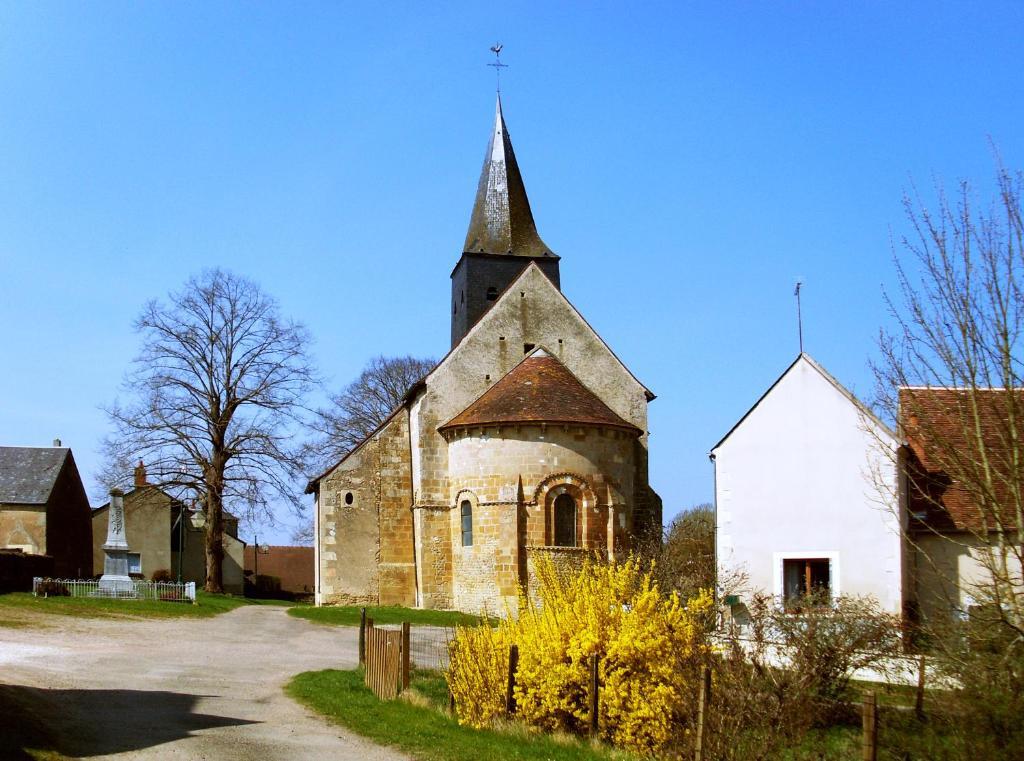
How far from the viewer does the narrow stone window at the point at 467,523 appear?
29.8 meters

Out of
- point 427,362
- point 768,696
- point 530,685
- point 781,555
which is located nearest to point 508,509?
point 781,555

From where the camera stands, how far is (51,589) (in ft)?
94.5

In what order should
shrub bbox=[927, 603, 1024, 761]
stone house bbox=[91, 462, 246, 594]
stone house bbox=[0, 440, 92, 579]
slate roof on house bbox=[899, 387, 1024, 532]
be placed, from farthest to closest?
1. stone house bbox=[91, 462, 246, 594]
2. stone house bbox=[0, 440, 92, 579]
3. slate roof on house bbox=[899, 387, 1024, 532]
4. shrub bbox=[927, 603, 1024, 761]

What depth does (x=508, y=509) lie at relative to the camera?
92.9ft

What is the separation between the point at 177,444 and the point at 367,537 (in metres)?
11.0

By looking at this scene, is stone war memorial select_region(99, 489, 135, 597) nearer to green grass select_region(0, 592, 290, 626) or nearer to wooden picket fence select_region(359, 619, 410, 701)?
green grass select_region(0, 592, 290, 626)

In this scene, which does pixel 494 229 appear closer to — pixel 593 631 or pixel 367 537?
pixel 367 537

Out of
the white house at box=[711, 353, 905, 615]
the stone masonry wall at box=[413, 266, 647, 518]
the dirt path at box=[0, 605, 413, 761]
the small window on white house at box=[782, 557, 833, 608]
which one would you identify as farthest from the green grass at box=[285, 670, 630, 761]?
the stone masonry wall at box=[413, 266, 647, 518]

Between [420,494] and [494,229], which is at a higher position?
[494,229]

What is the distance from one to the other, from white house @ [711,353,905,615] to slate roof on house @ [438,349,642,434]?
8445mm

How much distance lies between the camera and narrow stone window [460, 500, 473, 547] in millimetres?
29828

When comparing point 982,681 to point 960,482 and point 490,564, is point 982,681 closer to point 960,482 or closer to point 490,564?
point 960,482

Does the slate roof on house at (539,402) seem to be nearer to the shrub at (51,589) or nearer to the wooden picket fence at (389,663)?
the shrub at (51,589)

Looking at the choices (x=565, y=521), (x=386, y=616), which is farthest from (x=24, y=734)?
(x=565, y=521)
